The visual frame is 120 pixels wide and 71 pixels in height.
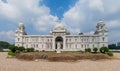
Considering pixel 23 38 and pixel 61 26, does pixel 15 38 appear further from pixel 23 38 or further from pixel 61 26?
pixel 61 26

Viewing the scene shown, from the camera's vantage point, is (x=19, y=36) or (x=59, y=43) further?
(x=59, y=43)

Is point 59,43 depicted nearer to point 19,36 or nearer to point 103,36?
point 19,36

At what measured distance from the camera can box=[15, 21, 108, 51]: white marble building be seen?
3851 inches

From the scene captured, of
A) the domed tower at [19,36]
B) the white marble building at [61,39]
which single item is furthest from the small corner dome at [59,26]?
the domed tower at [19,36]

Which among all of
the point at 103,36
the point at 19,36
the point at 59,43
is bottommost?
the point at 59,43

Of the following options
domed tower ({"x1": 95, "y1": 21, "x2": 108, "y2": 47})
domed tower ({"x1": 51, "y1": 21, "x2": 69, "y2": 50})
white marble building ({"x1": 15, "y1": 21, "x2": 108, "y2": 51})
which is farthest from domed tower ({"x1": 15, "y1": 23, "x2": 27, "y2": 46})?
domed tower ({"x1": 95, "y1": 21, "x2": 108, "y2": 47})

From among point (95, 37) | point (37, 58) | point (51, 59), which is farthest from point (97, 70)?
point (95, 37)

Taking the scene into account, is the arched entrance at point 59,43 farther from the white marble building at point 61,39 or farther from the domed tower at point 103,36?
the domed tower at point 103,36

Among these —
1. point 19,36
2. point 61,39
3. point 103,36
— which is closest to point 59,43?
point 61,39

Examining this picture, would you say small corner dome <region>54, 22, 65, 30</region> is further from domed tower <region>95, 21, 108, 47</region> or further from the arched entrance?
domed tower <region>95, 21, 108, 47</region>

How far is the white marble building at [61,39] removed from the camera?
97812 millimetres

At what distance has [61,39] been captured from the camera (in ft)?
337

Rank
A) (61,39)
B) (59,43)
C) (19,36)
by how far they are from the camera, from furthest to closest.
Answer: (61,39), (59,43), (19,36)

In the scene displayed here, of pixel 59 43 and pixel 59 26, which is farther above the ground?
pixel 59 26
